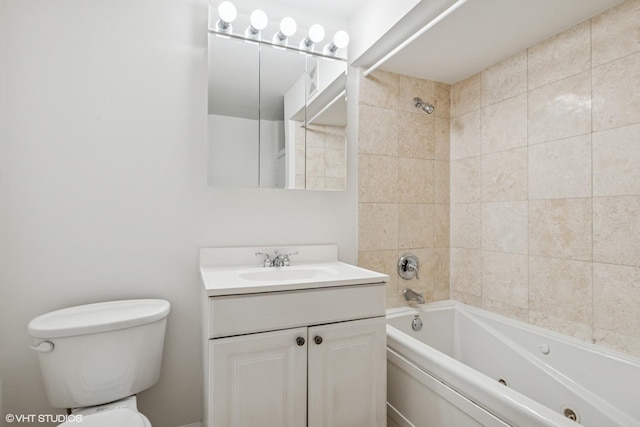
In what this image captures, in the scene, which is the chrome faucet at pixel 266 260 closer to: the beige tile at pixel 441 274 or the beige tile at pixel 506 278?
the beige tile at pixel 441 274

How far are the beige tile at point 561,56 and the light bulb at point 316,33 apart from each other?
3.69 feet

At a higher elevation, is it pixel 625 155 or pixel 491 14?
pixel 491 14

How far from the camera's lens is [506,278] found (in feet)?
6.08

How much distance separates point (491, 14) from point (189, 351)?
84.5 inches

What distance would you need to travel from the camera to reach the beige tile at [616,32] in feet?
4.34

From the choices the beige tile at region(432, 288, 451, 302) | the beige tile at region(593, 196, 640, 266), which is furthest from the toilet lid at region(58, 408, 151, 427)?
the beige tile at region(593, 196, 640, 266)

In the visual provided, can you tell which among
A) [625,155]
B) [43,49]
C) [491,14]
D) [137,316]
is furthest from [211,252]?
[625,155]

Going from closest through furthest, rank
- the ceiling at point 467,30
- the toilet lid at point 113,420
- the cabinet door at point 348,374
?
1. the toilet lid at point 113,420
2. the cabinet door at point 348,374
3. the ceiling at point 467,30

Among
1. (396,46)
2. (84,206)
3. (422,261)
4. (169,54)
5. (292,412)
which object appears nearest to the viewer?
(292,412)

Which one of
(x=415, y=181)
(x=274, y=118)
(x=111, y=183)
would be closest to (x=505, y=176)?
(x=415, y=181)

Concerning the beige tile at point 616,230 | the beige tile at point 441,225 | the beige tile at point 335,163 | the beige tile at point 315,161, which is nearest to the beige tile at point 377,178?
the beige tile at point 335,163

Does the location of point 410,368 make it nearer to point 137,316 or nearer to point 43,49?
point 137,316

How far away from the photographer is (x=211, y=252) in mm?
1678

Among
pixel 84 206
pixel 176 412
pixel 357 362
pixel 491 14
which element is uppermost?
pixel 491 14
